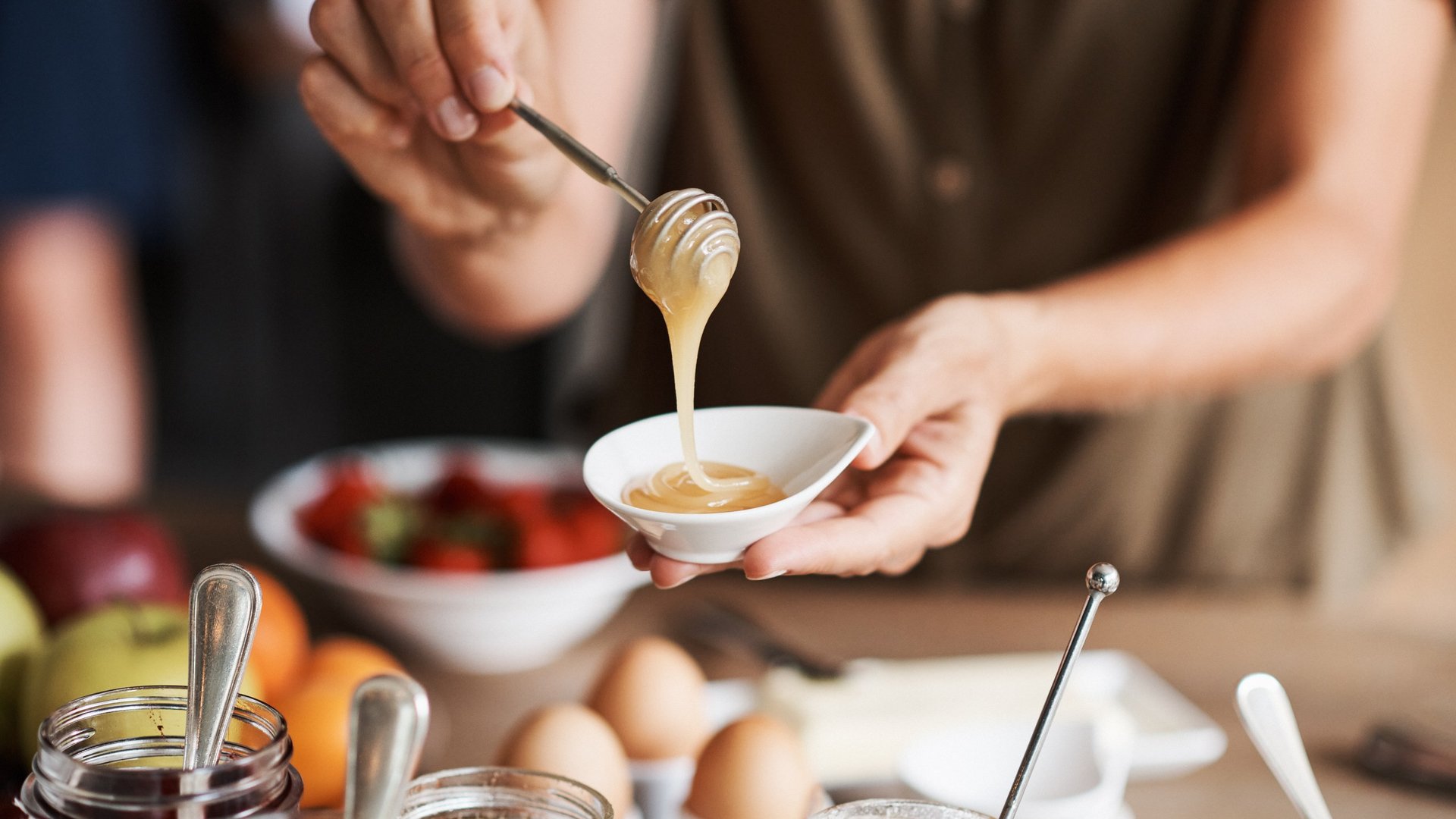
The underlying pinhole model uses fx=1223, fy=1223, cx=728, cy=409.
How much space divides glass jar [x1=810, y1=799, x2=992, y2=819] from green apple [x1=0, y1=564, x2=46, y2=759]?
635mm

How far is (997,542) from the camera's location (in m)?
1.78

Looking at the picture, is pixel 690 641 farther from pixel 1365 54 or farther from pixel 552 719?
pixel 1365 54

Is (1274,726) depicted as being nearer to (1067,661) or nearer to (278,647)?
(1067,661)

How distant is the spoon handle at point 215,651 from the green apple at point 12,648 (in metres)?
0.38

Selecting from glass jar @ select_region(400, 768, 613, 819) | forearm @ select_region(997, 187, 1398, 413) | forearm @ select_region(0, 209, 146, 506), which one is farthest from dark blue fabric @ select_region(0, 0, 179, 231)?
glass jar @ select_region(400, 768, 613, 819)

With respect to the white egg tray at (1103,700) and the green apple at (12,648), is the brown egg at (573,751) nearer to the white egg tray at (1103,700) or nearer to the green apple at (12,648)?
the white egg tray at (1103,700)

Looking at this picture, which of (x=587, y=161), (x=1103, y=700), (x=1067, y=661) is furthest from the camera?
(x=1103, y=700)

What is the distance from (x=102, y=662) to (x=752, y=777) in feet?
1.47

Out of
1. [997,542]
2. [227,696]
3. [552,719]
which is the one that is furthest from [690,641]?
[227,696]

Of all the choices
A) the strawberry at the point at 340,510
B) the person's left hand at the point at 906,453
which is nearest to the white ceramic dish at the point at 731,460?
the person's left hand at the point at 906,453

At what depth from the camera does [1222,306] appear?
1331mm

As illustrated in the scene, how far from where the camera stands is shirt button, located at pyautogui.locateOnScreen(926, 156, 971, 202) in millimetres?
1677

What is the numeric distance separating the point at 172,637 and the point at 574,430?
1404 millimetres

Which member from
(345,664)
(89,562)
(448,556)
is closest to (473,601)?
(448,556)
